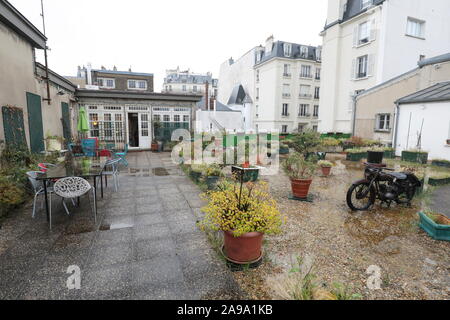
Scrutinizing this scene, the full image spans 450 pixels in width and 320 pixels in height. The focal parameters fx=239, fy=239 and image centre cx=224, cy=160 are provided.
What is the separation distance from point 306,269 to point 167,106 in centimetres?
1400

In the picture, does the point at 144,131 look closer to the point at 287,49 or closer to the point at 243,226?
the point at 243,226

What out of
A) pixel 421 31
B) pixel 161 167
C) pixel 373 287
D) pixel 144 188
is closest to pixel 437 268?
pixel 373 287

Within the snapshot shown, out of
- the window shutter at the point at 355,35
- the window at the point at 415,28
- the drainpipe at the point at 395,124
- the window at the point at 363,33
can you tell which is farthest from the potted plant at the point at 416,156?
the window at the point at 415,28

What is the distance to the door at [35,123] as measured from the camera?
23.4 ft

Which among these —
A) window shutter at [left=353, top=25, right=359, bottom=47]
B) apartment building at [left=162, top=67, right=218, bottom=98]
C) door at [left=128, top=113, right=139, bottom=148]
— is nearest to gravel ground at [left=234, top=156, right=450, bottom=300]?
door at [left=128, top=113, right=139, bottom=148]

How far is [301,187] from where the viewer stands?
18.4 feet

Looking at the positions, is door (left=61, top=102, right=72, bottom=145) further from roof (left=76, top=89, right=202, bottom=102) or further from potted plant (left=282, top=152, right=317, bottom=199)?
potted plant (left=282, top=152, right=317, bottom=199)

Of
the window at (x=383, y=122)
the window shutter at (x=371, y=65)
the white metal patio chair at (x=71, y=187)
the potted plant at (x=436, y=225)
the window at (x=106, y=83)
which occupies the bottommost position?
the potted plant at (x=436, y=225)

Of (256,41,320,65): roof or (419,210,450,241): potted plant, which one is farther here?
(256,41,320,65): roof

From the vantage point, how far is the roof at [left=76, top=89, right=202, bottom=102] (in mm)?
13221

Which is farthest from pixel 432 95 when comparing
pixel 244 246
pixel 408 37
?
pixel 244 246

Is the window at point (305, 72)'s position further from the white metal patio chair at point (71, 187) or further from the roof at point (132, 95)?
the white metal patio chair at point (71, 187)

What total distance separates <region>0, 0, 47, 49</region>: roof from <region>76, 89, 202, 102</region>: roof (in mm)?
5419

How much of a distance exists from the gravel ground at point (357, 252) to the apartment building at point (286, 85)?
26437 millimetres
